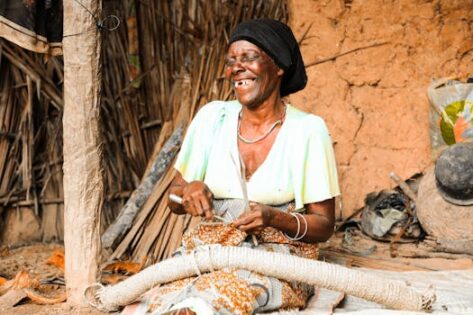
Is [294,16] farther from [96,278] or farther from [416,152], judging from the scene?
[96,278]

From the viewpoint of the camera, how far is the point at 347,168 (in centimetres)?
474

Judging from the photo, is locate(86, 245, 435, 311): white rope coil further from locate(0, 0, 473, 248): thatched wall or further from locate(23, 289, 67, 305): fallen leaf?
locate(0, 0, 473, 248): thatched wall

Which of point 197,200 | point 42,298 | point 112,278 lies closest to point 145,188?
point 112,278

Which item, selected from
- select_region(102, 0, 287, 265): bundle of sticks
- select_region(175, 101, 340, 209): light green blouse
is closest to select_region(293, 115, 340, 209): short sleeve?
select_region(175, 101, 340, 209): light green blouse

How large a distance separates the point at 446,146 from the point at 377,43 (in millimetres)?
796

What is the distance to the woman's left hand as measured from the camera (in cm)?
257

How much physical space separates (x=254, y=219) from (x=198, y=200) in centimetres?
23

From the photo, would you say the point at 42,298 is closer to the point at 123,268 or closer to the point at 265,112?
the point at 123,268

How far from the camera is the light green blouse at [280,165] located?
9.44ft

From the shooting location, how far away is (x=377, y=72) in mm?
4652

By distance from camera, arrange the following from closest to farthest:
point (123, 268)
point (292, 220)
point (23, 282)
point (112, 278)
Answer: point (292, 220)
point (23, 282)
point (112, 278)
point (123, 268)

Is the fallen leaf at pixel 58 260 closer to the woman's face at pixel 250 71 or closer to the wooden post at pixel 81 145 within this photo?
the wooden post at pixel 81 145

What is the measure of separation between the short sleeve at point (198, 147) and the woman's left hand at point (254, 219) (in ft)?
1.54

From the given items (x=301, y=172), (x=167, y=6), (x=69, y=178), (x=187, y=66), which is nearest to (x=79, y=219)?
(x=69, y=178)
